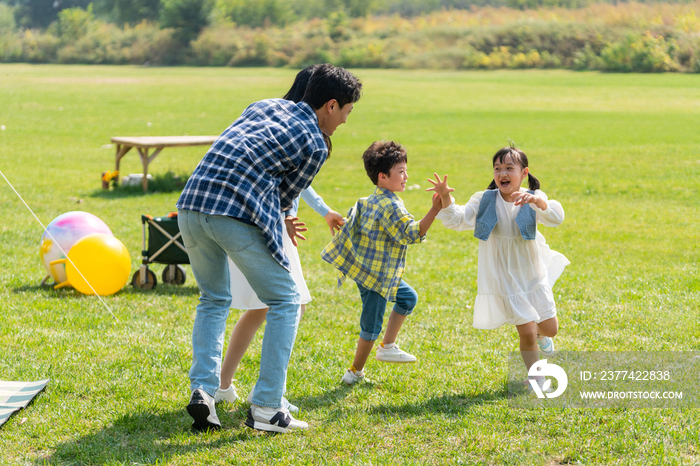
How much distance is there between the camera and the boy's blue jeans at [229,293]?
343 centimetres

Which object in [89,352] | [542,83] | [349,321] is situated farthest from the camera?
[542,83]

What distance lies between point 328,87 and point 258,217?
0.76 m

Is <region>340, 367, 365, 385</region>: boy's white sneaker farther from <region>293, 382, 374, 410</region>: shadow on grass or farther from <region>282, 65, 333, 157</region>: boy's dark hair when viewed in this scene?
<region>282, 65, 333, 157</region>: boy's dark hair

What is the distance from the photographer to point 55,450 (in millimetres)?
3498

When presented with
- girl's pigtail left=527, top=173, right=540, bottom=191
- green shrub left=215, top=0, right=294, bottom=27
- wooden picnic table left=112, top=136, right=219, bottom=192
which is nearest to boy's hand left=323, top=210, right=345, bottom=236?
girl's pigtail left=527, top=173, right=540, bottom=191

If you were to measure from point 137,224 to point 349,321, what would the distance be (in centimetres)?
487

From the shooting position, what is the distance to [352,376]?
4.41 meters

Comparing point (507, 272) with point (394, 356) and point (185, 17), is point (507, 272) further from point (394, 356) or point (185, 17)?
point (185, 17)

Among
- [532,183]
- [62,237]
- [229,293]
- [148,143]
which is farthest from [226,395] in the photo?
[148,143]

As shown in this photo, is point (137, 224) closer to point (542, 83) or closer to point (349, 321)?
point (349, 321)

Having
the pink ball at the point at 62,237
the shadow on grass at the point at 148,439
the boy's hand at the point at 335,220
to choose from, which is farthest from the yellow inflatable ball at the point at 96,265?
the boy's hand at the point at 335,220

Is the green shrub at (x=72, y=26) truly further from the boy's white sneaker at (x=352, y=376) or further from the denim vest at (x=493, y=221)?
the denim vest at (x=493, y=221)

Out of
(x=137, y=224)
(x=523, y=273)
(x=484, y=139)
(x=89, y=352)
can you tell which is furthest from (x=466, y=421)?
(x=484, y=139)

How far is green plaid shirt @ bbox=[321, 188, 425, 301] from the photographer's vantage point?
4.12 metres
